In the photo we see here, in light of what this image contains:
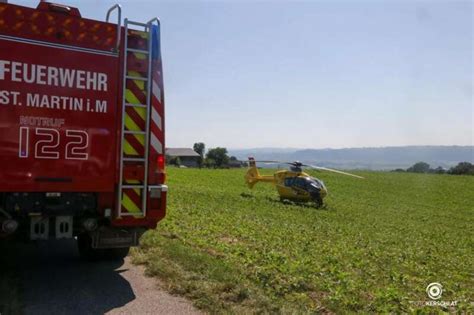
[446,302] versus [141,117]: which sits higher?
[141,117]

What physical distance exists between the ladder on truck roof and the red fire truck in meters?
0.01

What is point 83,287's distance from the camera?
583 centimetres

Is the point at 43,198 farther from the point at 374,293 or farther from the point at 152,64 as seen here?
the point at 374,293

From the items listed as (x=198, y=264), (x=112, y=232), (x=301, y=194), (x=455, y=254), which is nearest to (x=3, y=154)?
(x=112, y=232)

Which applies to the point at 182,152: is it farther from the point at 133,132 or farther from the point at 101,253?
the point at 133,132

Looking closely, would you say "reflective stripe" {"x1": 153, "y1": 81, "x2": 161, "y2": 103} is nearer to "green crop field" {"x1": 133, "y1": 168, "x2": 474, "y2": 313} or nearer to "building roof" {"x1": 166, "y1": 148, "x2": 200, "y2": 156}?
"green crop field" {"x1": 133, "y1": 168, "x2": 474, "y2": 313}

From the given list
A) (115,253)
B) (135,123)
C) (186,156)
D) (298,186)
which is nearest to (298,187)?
(298,186)

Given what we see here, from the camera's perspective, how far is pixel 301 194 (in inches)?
843

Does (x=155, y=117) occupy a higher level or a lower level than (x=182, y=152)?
lower

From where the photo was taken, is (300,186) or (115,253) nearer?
(115,253)

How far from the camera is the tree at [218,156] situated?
9931cm

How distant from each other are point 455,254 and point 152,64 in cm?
829

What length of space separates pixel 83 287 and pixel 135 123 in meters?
2.16

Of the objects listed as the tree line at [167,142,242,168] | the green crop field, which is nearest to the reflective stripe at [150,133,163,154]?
the green crop field
